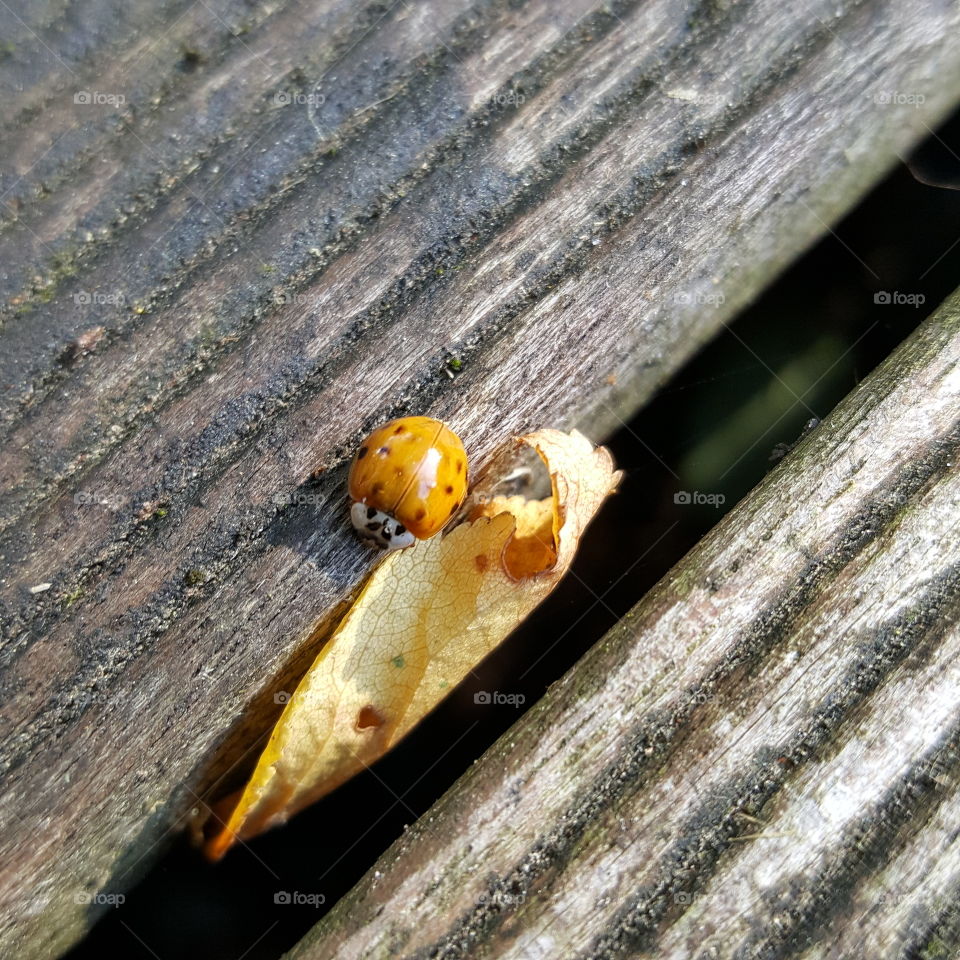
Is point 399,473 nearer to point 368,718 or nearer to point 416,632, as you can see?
point 416,632

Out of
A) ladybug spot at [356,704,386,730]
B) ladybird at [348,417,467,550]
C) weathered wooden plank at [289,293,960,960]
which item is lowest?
weathered wooden plank at [289,293,960,960]

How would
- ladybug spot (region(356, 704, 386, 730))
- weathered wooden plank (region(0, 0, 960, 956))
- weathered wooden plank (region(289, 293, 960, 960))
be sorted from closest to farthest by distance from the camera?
weathered wooden plank (region(289, 293, 960, 960)), weathered wooden plank (region(0, 0, 960, 956)), ladybug spot (region(356, 704, 386, 730))

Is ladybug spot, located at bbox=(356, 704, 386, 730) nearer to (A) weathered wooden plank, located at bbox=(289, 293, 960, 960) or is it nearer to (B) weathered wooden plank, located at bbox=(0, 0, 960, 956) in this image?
(B) weathered wooden plank, located at bbox=(0, 0, 960, 956)

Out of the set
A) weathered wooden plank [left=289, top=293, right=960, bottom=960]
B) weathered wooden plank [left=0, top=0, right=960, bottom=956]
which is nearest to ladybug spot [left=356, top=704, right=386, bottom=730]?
weathered wooden plank [left=0, top=0, right=960, bottom=956]

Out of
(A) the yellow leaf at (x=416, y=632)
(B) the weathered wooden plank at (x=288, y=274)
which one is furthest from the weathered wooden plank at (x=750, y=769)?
(B) the weathered wooden plank at (x=288, y=274)

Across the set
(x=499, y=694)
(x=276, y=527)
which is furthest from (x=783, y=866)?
(x=276, y=527)

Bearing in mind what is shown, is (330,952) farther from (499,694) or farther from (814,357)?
(814,357)

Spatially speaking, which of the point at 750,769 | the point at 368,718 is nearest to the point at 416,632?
A: the point at 368,718
